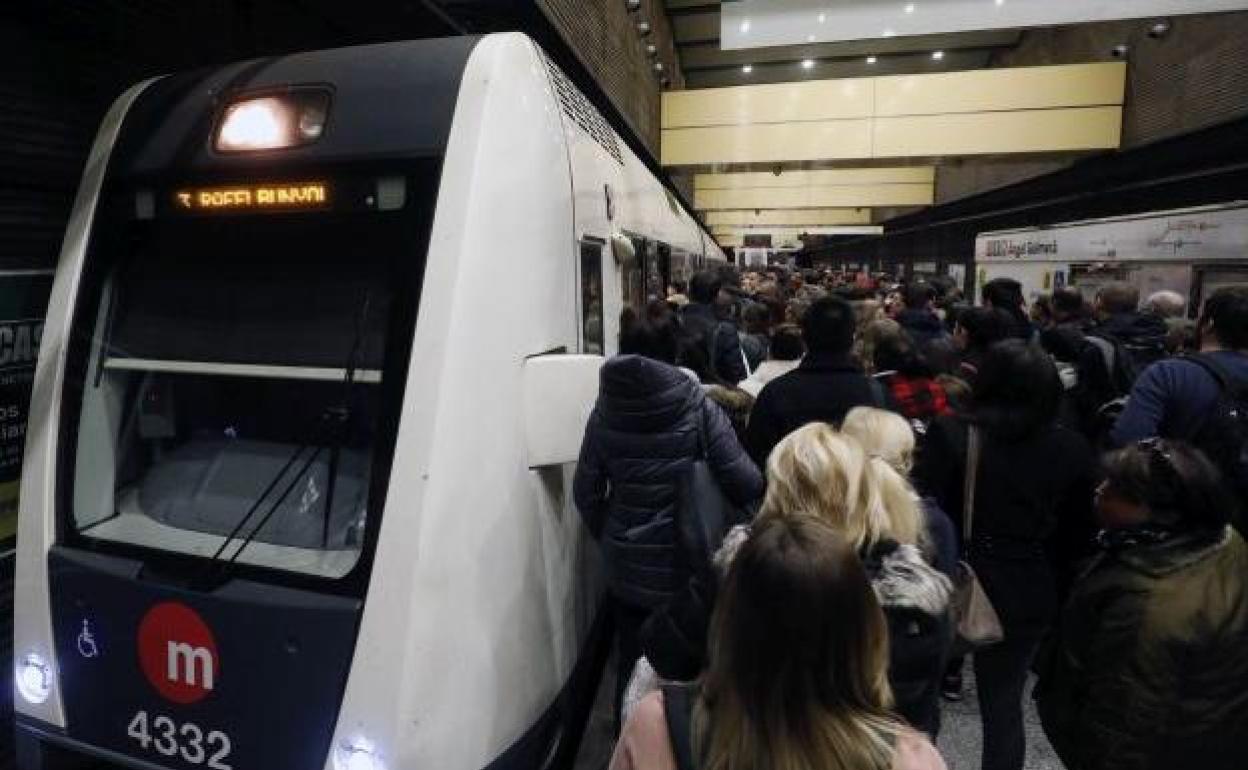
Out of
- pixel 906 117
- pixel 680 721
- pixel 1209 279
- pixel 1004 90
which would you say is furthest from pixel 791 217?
pixel 680 721

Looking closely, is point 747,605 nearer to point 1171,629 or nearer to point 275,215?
point 1171,629

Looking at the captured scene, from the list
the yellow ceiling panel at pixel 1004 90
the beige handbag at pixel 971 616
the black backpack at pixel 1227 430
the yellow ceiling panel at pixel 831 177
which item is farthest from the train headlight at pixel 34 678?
the yellow ceiling panel at pixel 831 177

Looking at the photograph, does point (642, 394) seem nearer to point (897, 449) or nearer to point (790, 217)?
point (897, 449)

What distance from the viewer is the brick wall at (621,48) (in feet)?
18.5

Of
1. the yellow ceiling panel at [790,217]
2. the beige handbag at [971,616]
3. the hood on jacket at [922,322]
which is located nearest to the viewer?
the beige handbag at [971,616]

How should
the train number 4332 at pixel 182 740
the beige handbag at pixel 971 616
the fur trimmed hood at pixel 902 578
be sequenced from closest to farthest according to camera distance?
the fur trimmed hood at pixel 902 578 < the train number 4332 at pixel 182 740 < the beige handbag at pixel 971 616

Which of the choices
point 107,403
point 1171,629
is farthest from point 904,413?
point 107,403

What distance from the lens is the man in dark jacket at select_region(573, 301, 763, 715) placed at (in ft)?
7.36

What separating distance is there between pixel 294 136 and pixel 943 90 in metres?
9.70

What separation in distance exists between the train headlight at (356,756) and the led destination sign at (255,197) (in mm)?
1396

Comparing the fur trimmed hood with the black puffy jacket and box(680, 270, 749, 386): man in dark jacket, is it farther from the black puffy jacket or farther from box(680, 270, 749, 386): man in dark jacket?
box(680, 270, 749, 386): man in dark jacket

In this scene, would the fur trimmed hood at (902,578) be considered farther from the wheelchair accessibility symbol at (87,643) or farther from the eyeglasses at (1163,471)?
the wheelchair accessibility symbol at (87,643)

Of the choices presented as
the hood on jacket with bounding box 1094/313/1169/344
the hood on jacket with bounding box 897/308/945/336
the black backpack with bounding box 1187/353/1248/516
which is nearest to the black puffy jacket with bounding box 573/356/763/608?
the black backpack with bounding box 1187/353/1248/516

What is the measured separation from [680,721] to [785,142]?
10.0 metres
